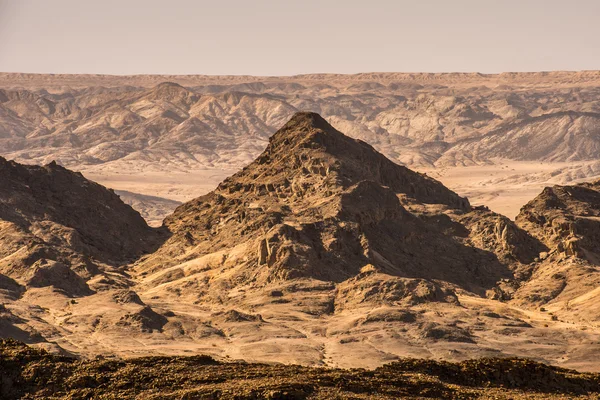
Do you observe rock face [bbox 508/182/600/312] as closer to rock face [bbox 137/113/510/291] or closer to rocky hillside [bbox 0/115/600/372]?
rocky hillside [bbox 0/115/600/372]

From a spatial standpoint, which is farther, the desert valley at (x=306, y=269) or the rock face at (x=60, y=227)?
the rock face at (x=60, y=227)

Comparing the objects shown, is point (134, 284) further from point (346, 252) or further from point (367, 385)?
point (367, 385)

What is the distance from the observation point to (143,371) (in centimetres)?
6047

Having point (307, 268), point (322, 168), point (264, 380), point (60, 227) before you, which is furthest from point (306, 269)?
point (264, 380)

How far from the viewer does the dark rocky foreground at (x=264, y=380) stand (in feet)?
181

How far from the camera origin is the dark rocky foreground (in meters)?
55.2

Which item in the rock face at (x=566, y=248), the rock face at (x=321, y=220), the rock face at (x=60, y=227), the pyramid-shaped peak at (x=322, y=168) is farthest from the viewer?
the pyramid-shaped peak at (x=322, y=168)

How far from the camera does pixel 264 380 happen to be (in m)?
56.9

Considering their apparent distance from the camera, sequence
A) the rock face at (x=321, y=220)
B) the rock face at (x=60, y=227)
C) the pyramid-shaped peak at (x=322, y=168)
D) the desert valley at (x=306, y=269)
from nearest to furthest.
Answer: the desert valley at (x=306, y=269)
the rock face at (x=321, y=220)
the rock face at (x=60, y=227)
the pyramid-shaped peak at (x=322, y=168)

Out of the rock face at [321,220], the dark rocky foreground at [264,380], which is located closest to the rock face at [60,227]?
the rock face at [321,220]

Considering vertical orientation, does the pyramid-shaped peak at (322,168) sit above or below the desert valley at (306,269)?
above

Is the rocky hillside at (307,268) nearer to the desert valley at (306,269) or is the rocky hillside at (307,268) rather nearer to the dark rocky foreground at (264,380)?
the desert valley at (306,269)

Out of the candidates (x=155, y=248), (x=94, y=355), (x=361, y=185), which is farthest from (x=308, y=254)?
(x=94, y=355)

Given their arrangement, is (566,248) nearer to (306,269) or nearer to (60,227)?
(306,269)
